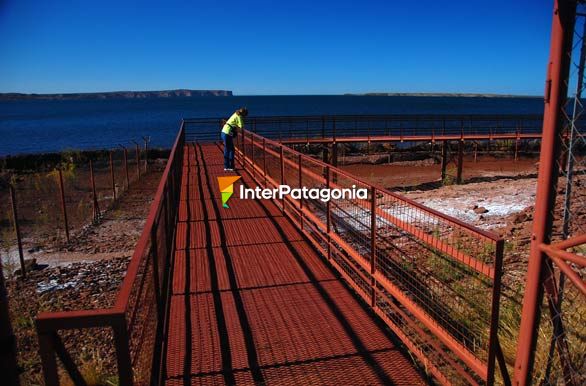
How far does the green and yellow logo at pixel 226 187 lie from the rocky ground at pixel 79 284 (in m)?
2.64

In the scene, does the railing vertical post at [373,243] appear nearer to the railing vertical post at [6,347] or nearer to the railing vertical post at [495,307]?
the railing vertical post at [495,307]

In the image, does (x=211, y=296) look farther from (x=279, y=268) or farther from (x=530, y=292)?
(x=530, y=292)

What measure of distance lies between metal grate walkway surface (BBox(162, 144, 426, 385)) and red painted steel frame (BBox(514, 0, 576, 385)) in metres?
1.30

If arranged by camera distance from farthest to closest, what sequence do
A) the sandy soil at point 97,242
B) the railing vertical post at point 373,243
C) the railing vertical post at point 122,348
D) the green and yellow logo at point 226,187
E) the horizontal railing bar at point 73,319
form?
the sandy soil at point 97,242
the green and yellow logo at point 226,187
the railing vertical post at point 373,243
the railing vertical post at point 122,348
the horizontal railing bar at point 73,319

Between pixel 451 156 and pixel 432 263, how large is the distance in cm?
2374

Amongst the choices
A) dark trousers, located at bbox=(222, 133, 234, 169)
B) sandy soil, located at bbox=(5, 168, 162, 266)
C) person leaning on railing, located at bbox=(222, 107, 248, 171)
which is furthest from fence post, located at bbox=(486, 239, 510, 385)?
dark trousers, located at bbox=(222, 133, 234, 169)

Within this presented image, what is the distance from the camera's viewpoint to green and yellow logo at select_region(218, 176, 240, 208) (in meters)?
10.6

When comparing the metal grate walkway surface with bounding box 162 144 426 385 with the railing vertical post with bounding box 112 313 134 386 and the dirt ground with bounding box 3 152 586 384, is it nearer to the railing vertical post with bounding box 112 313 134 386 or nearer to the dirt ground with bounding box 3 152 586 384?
the dirt ground with bounding box 3 152 586 384

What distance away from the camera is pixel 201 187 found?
39.5 ft

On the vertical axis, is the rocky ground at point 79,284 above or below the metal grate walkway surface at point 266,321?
below

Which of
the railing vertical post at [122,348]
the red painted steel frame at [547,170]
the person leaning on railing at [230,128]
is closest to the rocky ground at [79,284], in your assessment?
the railing vertical post at [122,348]

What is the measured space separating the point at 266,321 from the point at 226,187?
7.19 m

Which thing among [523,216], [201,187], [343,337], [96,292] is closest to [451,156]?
[523,216]

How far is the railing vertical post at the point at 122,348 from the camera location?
2176 mm
